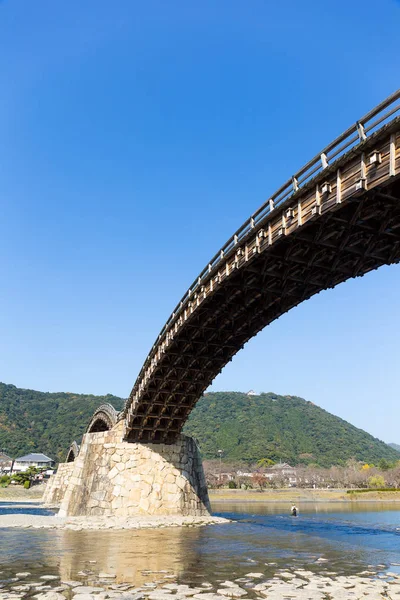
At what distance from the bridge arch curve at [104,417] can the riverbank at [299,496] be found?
39520 mm

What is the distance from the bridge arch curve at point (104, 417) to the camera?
44.3m

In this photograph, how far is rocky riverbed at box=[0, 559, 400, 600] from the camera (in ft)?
36.0

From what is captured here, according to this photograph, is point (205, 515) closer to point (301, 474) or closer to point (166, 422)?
point (166, 422)

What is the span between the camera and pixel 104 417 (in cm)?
4972

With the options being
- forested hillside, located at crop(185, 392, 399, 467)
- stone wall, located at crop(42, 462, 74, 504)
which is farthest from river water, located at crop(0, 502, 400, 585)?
forested hillside, located at crop(185, 392, 399, 467)

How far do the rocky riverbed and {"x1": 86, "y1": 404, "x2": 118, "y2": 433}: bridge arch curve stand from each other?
28960mm

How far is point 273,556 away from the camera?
18375 mm

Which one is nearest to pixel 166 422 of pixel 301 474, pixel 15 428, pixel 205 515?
pixel 205 515

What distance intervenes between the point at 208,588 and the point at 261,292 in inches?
615

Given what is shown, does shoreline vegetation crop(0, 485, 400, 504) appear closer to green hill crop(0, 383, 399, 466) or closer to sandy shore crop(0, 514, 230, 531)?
green hill crop(0, 383, 399, 466)

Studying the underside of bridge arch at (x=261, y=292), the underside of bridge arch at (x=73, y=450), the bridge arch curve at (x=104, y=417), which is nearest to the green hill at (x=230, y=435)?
the underside of bridge arch at (x=73, y=450)

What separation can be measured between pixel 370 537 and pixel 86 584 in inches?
809

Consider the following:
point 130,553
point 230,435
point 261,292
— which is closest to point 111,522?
point 130,553

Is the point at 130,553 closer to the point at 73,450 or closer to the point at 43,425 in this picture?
the point at 73,450
